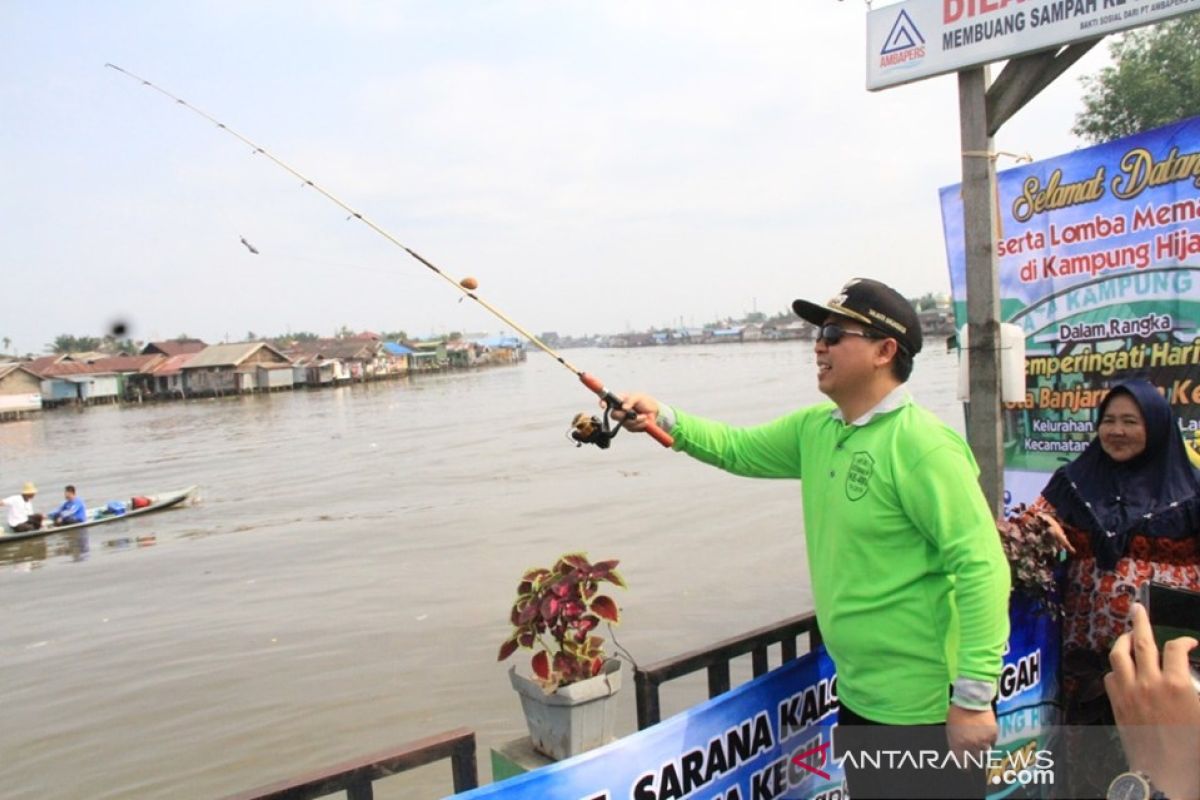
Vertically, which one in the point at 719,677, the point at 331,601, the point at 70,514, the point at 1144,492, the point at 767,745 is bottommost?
the point at 331,601

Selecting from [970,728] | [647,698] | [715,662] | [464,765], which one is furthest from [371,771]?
[970,728]

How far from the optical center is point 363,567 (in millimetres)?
12773

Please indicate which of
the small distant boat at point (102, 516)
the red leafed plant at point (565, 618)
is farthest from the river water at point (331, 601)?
the red leafed plant at point (565, 618)

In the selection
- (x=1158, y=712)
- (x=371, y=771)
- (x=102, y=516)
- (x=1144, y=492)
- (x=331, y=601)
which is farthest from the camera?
(x=102, y=516)

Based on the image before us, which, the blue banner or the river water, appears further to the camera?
the river water

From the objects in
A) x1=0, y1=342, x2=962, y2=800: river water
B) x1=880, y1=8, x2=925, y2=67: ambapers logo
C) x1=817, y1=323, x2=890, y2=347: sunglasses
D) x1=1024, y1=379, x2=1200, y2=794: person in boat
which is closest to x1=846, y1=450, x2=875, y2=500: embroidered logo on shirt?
x1=817, y1=323, x2=890, y2=347: sunglasses

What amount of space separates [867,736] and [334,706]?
20.5 ft

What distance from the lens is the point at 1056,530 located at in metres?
2.74

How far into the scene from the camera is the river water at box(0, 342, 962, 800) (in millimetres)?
6883

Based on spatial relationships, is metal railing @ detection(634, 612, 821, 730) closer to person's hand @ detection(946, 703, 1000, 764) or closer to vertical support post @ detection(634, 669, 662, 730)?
vertical support post @ detection(634, 669, 662, 730)

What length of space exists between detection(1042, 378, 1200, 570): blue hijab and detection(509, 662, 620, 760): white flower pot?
1616mm

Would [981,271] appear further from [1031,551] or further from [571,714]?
[571,714]

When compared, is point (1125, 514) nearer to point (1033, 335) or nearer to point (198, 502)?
point (1033, 335)

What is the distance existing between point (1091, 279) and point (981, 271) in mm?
658
